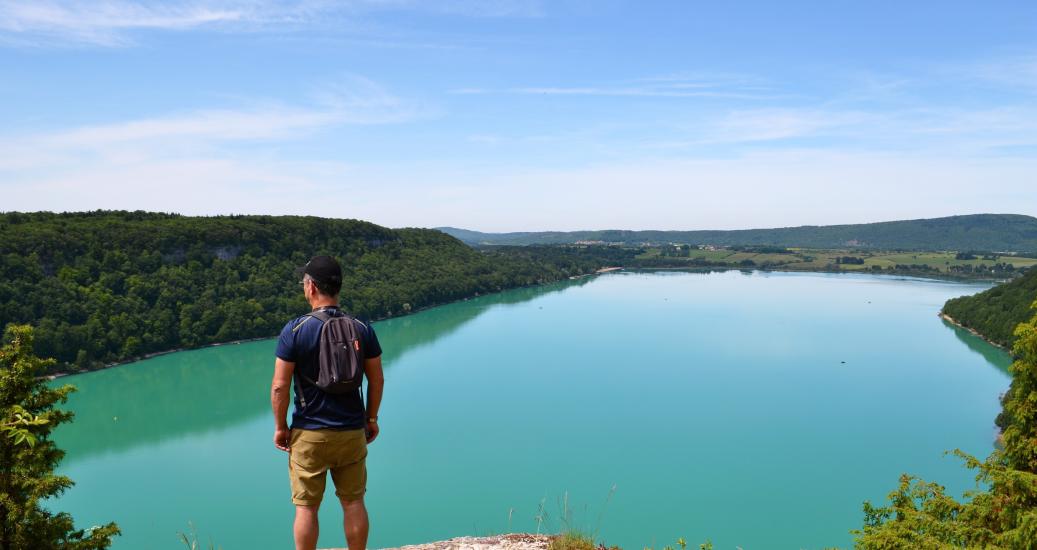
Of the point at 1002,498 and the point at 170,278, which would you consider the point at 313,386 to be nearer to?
the point at 1002,498

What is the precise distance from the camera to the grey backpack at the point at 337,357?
2.41 m

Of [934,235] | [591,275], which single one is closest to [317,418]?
[591,275]

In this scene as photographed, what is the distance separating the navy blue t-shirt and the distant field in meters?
118

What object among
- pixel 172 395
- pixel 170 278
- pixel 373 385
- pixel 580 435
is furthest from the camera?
pixel 170 278

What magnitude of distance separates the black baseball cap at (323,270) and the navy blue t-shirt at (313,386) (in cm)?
13

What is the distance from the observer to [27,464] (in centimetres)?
325

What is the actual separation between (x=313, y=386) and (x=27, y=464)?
2.03 meters

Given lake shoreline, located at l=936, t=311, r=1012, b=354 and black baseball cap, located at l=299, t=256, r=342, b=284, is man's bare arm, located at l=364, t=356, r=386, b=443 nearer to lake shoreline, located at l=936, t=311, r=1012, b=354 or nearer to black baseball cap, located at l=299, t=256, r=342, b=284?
black baseball cap, located at l=299, t=256, r=342, b=284

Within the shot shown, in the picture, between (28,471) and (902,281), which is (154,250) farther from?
(902,281)

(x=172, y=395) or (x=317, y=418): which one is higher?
(x=317, y=418)

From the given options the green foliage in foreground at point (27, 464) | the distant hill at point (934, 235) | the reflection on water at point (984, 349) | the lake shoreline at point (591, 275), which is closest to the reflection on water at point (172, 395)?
the lake shoreline at point (591, 275)

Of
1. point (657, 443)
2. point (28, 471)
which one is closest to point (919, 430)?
point (657, 443)

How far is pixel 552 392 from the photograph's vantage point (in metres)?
32.4

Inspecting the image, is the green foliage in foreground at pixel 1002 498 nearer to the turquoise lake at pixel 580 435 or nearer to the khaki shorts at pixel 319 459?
the turquoise lake at pixel 580 435
